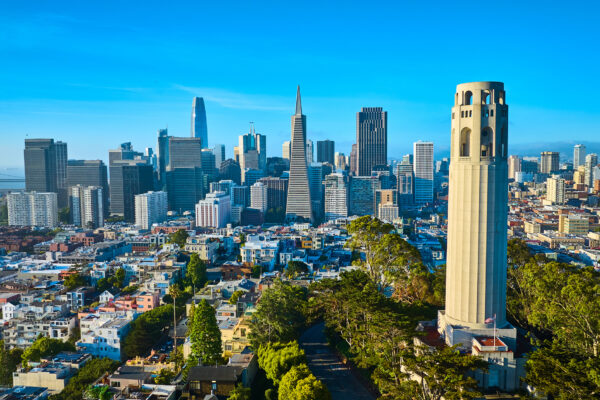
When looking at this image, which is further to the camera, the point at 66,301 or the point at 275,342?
the point at 66,301

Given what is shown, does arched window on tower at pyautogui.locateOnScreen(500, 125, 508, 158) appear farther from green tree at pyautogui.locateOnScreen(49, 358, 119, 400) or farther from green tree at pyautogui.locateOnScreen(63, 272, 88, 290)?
green tree at pyautogui.locateOnScreen(63, 272, 88, 290)

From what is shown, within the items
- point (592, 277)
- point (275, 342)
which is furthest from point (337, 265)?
point (592, 277)

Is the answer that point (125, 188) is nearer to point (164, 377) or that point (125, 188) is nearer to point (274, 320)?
point (164, 377)

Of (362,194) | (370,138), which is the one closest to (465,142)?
(362,194)

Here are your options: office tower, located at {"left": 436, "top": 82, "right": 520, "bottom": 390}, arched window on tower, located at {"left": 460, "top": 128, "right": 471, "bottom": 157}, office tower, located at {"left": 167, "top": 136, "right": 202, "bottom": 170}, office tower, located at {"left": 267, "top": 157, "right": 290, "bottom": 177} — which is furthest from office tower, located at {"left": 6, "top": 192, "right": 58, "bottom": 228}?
arched window on tower, located at {"left": 460, "top": 128, "right": 471, "bottom": 157}

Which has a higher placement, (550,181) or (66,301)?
(550,181)

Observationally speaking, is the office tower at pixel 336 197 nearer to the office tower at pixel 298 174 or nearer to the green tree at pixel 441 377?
the office tower at pixel 298 174

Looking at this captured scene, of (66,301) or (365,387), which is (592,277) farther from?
(66,301)
